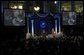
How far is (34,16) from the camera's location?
617 cm

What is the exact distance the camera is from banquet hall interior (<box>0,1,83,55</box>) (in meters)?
6.09

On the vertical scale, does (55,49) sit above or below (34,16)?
below

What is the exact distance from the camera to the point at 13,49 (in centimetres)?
603

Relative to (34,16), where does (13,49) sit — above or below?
below

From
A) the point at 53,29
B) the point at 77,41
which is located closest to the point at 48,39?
the point at 53,29

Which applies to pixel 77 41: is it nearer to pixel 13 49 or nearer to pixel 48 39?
pixel 48 39

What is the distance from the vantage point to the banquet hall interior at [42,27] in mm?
6094

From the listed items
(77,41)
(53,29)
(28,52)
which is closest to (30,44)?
(28,52)

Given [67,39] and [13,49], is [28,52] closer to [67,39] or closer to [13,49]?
[13,49]

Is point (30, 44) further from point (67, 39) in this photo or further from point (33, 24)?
point (67, 39)

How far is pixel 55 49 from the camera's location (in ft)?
20.0

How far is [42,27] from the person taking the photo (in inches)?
244

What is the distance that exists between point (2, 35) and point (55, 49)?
1.15m

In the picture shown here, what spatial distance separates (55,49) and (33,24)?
2.32ft
